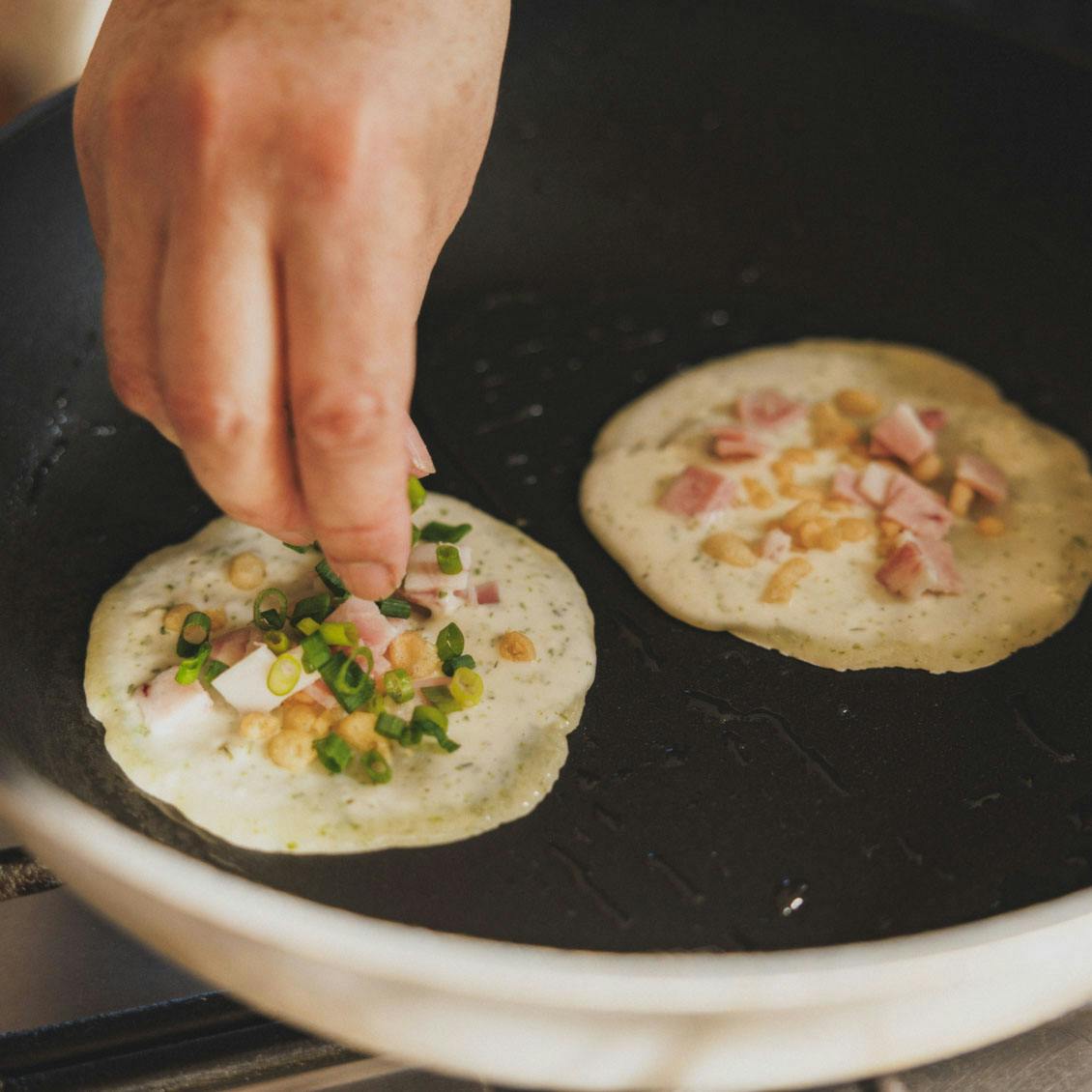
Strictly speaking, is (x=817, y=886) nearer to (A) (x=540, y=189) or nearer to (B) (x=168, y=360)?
(B) (x=168, y=360)

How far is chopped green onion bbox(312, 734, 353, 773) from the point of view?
1104 millimetres

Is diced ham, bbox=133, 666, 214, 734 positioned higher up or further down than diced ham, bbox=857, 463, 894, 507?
further down

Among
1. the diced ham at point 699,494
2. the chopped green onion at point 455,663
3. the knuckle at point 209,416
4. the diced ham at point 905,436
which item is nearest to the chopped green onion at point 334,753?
the chopped green onion at point 455,663

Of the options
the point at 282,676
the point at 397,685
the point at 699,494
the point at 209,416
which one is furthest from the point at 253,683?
the point at 699,494

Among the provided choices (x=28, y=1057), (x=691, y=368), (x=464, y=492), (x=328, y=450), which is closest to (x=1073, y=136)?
(x=691, y=368)

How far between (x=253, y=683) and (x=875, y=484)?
733 mm

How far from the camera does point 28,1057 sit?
92cm

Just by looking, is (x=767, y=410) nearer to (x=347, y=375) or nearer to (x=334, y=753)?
(x=334, y=753)

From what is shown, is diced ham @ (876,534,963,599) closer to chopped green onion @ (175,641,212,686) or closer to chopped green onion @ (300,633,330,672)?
chopped green onion @ (300,633,330,672)

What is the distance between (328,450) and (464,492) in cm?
62

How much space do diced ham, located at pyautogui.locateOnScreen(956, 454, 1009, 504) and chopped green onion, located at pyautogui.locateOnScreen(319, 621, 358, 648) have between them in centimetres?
74

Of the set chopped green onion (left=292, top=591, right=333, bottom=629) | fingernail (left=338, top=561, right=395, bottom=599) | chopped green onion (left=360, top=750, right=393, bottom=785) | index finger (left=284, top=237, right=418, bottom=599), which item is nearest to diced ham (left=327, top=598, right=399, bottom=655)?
chopped green onion (left=292, top=591, right=333, bottom=629)

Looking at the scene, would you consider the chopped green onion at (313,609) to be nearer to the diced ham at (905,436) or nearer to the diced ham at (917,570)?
the diced ham at (917,570)

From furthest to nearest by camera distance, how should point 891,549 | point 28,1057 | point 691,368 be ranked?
point 691,368 → point 891,549 → point 28,1057
